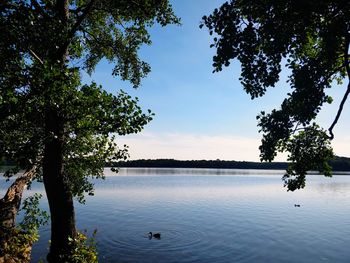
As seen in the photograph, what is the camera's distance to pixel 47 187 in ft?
58.6

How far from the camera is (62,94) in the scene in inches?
547

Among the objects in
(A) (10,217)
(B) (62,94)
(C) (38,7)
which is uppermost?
(C) (38,7)

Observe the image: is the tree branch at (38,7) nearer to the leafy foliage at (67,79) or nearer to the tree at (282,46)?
the leafy foliage at (67,79)

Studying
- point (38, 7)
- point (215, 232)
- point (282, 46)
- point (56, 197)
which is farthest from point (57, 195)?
point (215, 232)

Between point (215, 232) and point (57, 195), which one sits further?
point (215, 232)

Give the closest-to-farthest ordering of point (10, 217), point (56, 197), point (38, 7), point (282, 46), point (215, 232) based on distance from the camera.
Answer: point (282, 46), point (38, 7), point (56, 197), point (10, 217), point (215, 232)

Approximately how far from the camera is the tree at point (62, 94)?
43.7 ft

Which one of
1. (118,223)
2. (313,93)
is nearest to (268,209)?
(118,223)

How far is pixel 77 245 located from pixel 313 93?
13.4m

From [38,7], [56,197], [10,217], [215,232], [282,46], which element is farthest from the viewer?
[215,232]

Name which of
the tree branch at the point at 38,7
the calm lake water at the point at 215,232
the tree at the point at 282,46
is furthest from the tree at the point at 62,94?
the calm lake water at the point at 215,232

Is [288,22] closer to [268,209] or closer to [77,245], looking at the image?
[77,245]

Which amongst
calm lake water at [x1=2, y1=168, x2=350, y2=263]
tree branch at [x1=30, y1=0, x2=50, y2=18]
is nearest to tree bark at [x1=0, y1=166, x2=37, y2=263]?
calm lake water at [x1=2, y1=168, x2=350, y2=263]

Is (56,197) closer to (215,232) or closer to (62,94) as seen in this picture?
(62,94)
